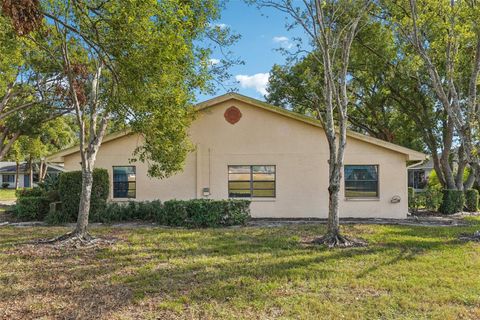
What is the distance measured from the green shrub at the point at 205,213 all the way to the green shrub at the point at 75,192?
2702 millimetres

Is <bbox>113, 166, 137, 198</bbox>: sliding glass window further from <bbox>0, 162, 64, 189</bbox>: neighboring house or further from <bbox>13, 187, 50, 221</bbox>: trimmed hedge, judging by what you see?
<bbox>0, 162, 64, 189</bbox>: neighboring house

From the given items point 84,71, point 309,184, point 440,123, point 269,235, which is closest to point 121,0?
point 84,71

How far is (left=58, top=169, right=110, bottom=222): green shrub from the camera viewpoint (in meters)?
13.3

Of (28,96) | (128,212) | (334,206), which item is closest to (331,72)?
(334,206)

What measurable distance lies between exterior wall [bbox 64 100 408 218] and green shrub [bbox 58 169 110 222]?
160 centimetres

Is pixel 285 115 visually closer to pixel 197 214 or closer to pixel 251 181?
pixel 251 181

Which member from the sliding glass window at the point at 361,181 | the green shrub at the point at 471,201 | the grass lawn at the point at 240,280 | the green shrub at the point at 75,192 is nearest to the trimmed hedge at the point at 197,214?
the green shrub at the point at 75,192

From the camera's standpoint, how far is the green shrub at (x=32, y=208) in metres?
14.1

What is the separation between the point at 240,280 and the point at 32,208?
10938mm

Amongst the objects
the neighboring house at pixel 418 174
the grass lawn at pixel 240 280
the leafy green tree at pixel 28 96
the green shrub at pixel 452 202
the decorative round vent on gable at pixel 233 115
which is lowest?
the grass lawn at pixel 240 280

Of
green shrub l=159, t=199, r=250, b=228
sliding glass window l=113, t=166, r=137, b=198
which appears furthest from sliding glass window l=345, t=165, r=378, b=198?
sliding glass window l=113, t=166, r=137, b=198

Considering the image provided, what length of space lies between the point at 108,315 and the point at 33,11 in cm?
366

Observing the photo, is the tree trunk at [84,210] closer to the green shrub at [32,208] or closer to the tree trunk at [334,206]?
the green shrub at [32,208]

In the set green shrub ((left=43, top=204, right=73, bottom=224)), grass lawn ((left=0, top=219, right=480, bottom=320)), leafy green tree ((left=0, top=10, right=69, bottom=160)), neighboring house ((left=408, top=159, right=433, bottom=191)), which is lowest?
grass lawn ((left=0, top=219, right=480, bottom=320))
